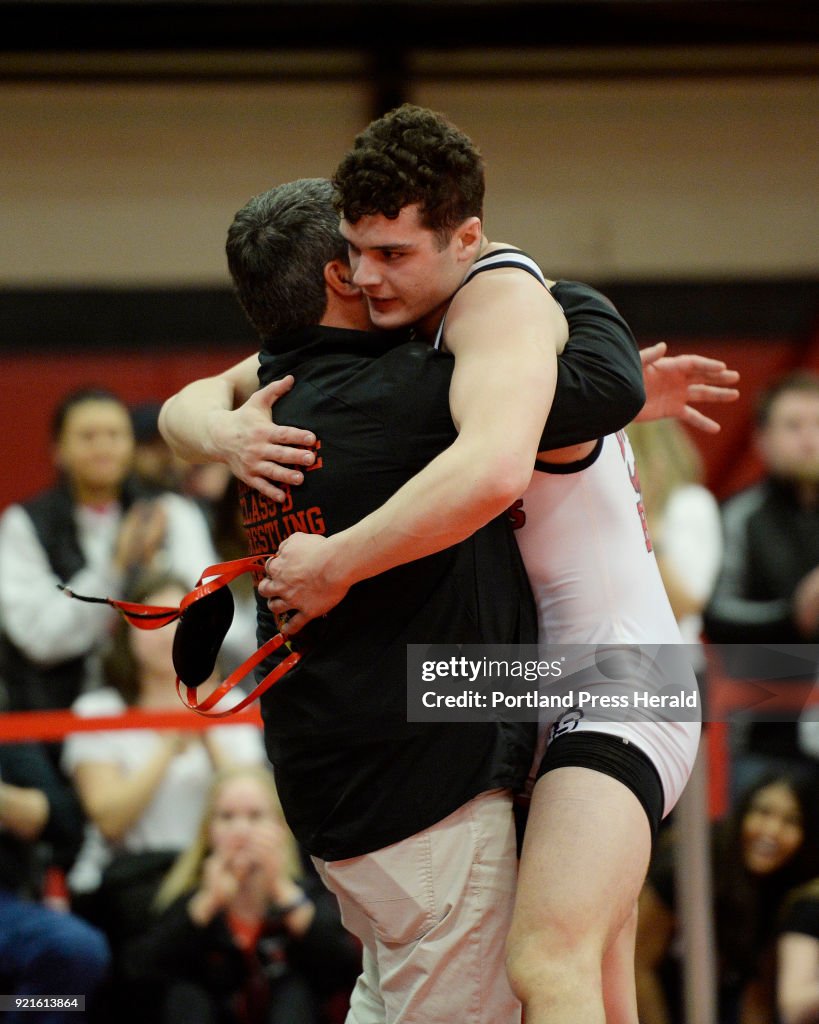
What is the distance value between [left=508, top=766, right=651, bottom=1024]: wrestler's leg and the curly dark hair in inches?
37.4

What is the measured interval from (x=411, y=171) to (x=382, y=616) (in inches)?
29.0

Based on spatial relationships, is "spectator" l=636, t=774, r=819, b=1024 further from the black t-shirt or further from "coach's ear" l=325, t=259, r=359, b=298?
"coach's ear" l=325, t=259, r=359, b=298

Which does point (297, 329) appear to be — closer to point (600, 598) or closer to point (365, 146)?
point (365, 146)

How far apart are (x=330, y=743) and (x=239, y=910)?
1784 mm

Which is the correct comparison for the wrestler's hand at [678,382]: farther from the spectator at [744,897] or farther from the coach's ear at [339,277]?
the spectator at [744,897]

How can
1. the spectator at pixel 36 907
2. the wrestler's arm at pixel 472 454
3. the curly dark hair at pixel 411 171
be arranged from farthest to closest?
the spectator at pixel 36 907 → the curly dark hair at pixel 411 171 → the wrestler's arm at pixel 472 454

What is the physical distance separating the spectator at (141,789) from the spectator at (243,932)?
114mm

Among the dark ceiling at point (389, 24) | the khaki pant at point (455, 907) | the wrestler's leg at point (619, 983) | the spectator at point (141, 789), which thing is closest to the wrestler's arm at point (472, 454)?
the khaki pant at point (455, 907)

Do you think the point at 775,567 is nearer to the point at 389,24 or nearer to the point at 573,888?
the point at 573,888

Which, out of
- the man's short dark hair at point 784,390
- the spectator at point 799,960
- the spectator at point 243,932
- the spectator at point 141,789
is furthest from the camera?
the man's short dark hair at point 784,390

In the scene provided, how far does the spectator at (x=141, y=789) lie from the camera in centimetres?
425

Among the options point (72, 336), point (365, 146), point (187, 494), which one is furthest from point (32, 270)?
point (365, 146)

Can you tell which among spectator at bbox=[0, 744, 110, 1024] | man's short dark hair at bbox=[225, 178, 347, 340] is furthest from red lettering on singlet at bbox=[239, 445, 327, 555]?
spectator at bbox=[0, 744, 110, 1024]

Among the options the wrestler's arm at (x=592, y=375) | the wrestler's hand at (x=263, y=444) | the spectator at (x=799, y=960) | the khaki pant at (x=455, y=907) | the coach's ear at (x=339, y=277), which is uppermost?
the coach's ear at (x=339, y=277)
